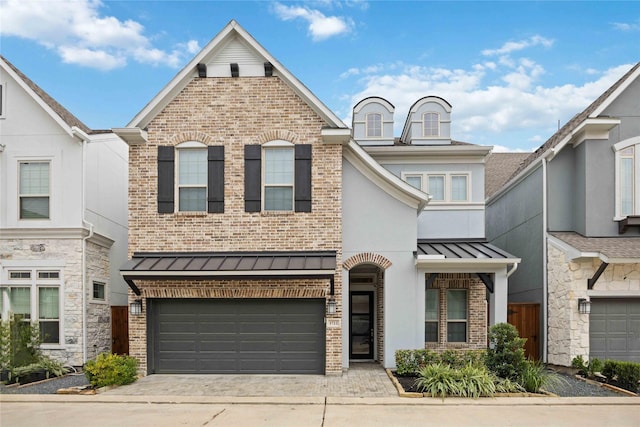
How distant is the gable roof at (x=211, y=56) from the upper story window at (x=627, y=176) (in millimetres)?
7964

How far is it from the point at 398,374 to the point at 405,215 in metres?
4.07

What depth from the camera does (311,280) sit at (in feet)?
41.3

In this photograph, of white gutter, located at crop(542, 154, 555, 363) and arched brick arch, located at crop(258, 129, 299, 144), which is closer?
arched brick arch, located at crop(258, 129, 299, 144)

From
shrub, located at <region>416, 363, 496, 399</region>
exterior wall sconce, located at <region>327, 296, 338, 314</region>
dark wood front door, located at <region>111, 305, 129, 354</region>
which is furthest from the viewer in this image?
dark wood front door, located at <region>111, 305, 129, 354</region>

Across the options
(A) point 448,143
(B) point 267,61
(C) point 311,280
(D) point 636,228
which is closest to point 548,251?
(D) point 636,228

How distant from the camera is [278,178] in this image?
42.5 ft

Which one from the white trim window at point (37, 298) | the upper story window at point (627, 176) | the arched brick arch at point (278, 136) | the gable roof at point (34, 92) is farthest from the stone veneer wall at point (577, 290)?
the gable roof at point (34, 92)

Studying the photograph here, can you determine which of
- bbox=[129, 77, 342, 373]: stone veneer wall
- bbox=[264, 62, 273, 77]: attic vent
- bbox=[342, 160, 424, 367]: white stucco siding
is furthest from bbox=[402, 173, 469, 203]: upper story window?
bbox=[264, 62, 273, 77]: attic vent

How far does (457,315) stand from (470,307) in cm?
47

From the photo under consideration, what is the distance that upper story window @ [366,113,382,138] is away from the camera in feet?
55.0

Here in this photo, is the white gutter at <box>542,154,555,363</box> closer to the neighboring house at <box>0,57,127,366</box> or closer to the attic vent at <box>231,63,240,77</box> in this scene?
the attic vent at <box>231,63,240,77</box>

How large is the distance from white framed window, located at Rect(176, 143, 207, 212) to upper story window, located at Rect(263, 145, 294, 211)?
5.30 ft

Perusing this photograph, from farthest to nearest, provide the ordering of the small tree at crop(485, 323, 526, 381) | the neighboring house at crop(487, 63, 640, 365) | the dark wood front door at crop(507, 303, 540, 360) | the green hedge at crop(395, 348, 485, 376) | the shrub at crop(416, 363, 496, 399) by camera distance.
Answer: the dark wood front door at crop(507, 303, 540, 360) → the neighboring house at crop(487, 63, 640, 365) → the green hedge at crop(395, 348, 485, 376) → the small tree at crop(485, 323, 526, 381) → the shrub at crop(416, 363, 496, 399)

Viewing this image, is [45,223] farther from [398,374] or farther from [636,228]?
[636,228]
